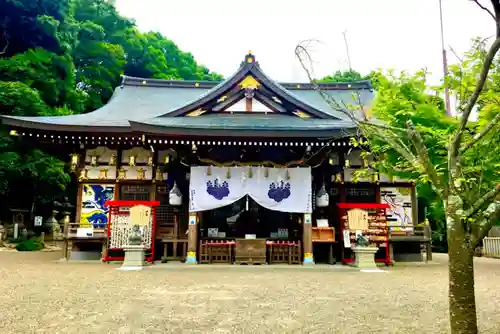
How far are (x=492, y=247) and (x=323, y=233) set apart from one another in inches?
447

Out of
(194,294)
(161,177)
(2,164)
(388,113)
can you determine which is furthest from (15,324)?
(2,164)

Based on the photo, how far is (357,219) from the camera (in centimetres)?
1205

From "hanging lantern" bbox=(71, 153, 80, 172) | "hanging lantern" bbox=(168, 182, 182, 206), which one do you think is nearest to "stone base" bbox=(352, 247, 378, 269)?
"hanging lantern" bbox=(168, 182, 182, 206)

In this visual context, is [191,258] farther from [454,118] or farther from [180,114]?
[454,118]

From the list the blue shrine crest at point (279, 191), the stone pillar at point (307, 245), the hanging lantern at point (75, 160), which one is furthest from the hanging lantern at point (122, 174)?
the stone pillar at point (307, 245)

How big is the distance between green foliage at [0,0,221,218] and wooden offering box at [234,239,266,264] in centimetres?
800

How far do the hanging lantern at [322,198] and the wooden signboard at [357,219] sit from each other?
0.89m

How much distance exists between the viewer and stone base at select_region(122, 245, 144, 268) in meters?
11.0

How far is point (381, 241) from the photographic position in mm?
12297

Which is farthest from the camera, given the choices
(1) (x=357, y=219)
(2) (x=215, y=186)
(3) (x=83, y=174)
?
(3) (x=83, y=174)

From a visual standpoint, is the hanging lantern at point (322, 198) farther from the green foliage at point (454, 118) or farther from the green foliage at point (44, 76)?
the green foliage at point (44, 76)

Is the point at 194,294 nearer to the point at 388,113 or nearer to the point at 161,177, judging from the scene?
the point at 388,113

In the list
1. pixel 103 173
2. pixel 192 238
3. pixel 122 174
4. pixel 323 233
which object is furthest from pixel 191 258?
pixel 103 173

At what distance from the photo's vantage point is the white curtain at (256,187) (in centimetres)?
1220
